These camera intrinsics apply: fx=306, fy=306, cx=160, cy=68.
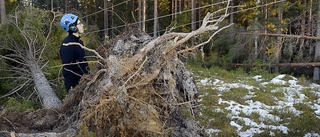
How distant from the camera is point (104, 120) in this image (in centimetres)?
242

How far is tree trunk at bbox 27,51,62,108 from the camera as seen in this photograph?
14.1 ft

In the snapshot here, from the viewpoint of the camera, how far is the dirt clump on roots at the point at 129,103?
2.39 metres

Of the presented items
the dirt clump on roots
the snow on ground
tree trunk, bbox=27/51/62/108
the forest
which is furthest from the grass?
tree trunk, bbox=27/51/62/108

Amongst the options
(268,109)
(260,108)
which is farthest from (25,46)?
(268,109)

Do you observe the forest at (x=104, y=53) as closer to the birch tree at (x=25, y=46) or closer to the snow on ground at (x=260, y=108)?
the birch tree at (x=25, y=46)

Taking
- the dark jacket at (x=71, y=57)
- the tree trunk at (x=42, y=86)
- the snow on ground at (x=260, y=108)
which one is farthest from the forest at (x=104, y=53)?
the snow on ground at (x=260, y=108)

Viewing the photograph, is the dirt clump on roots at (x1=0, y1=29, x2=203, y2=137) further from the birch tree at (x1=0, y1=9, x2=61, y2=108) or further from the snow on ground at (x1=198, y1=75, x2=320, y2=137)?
the birch tree at (x1=0, y1=9, x2=61, y2=108)

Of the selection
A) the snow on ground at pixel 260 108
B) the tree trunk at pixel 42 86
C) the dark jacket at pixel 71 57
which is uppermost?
the dark jacket at pixel 71 57

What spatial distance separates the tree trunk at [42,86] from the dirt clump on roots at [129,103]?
1.32 metres

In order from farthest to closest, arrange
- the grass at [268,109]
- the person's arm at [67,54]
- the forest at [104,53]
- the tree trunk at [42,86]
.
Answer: the grass at [268,109]
the tree trunk at [42,86]
the person's arm at [67,54]
the forest at [104,53]

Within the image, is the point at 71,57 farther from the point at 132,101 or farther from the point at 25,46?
the point at 25,46

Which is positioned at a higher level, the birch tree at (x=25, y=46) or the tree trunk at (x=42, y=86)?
the birch tree at (x=25, y=46)

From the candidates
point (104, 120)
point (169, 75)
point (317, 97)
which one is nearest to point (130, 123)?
point (104, 120)

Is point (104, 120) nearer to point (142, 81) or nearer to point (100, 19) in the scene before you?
point (142, 81)
